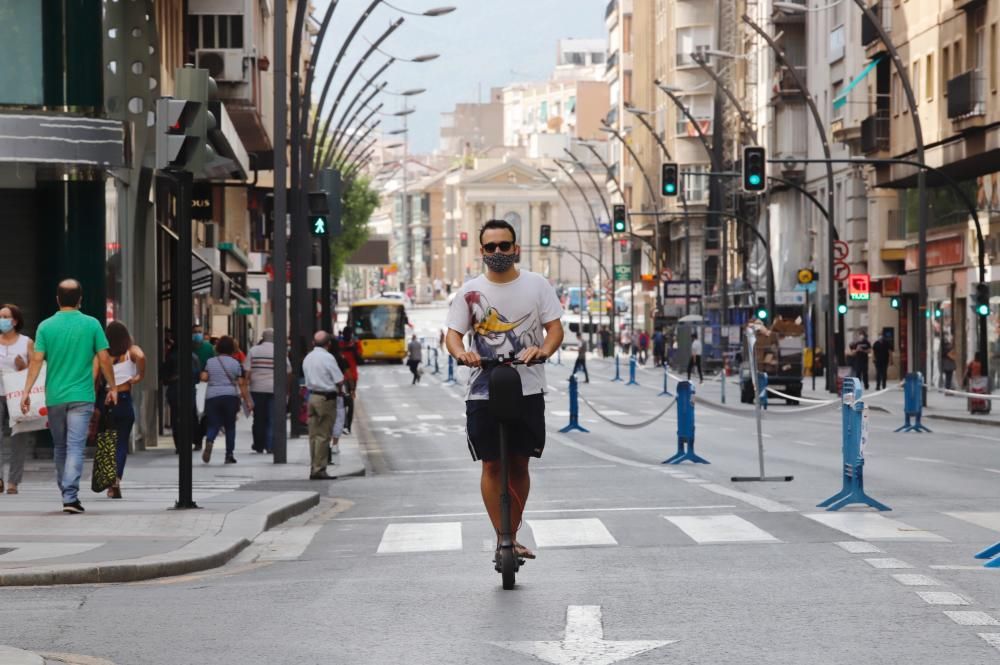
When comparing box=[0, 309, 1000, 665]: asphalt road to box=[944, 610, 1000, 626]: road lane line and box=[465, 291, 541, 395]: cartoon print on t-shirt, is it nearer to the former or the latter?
box=[944, 610, 1000, 626]: road lane line

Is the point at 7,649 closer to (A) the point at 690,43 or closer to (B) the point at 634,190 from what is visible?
(A) the point at 690,43

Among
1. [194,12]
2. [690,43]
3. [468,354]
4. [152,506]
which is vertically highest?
[690,43]

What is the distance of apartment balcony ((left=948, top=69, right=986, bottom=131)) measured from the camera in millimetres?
50125

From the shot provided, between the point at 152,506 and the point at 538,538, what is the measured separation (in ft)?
15.7

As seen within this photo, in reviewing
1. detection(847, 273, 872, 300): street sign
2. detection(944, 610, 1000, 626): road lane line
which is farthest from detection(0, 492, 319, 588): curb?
detection(847, 273, 872, 300): street sign

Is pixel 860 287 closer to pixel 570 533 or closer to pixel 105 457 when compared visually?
pixel 105 457

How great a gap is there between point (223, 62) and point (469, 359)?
102 feet

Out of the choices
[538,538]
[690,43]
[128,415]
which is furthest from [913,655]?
[690,43]

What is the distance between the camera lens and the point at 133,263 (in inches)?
1210

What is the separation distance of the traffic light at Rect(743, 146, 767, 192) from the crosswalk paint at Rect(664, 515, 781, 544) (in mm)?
30451

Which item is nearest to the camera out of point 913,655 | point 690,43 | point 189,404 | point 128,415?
point 913,655

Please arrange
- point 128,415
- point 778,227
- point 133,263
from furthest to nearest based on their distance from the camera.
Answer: point 778,227 → point 133,263 → point 128,415

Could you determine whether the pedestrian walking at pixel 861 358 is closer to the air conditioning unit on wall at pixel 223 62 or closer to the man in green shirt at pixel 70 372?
the air conditioning unit on wall at pixel 223 62

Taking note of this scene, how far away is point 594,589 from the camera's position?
37.4 ft
